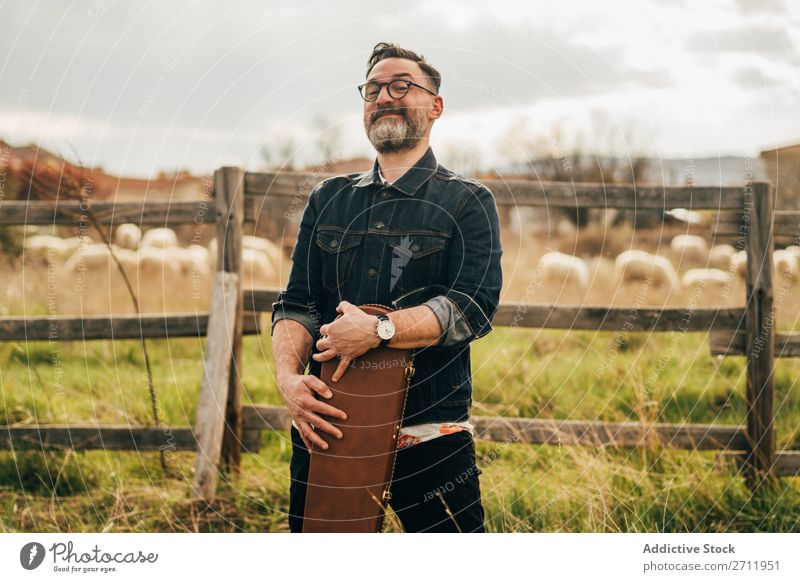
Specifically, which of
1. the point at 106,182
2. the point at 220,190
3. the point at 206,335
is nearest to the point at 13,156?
the point at 106,182

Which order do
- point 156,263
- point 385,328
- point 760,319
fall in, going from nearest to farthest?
point 385,328 < point 760,319 < point 156,263

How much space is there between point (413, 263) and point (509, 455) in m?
1.52

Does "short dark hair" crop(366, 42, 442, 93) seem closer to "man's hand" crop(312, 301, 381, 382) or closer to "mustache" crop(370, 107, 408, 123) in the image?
"mustache" crop(370, 107, 408, 123)

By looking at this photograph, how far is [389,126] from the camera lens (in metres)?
2.21

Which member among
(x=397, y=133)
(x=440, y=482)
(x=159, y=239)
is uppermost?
(x=397, y=133)

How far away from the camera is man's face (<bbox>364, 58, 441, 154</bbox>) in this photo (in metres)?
2.21

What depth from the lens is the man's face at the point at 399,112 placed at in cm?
221

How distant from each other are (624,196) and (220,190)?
195cm

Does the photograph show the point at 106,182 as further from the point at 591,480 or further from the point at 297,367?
the point at 591,480

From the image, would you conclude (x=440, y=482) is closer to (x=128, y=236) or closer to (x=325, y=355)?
(x=325, y=355)

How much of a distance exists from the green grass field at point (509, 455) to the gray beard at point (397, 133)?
1.48 m

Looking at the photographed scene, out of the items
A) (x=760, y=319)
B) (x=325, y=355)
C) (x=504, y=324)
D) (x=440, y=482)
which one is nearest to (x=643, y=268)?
(x=760, y=319)

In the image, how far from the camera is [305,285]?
7.42 ft
